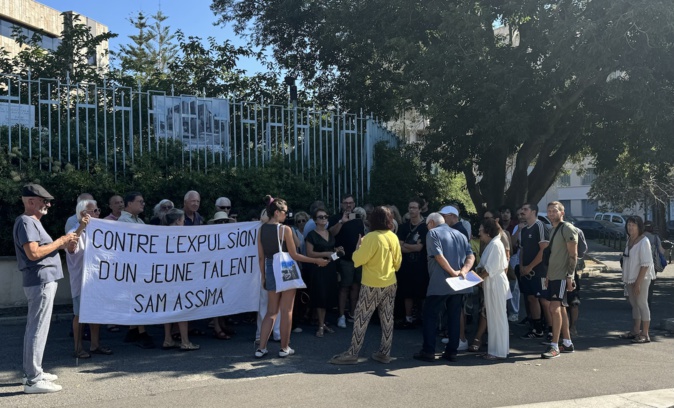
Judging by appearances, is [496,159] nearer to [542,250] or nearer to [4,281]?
[542,250]

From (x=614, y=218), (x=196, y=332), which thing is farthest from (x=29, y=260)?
(x=614, y=218)

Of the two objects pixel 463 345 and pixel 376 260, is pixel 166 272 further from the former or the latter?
pixel 463 345

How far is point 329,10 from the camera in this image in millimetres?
16922

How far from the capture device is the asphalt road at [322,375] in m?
6.25

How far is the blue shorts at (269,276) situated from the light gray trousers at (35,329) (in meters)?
2.40

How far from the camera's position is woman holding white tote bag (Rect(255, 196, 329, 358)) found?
7730 mm

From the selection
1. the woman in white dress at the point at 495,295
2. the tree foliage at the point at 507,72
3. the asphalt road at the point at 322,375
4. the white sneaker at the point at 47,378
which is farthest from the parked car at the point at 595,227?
the white sneaker at the point at 47,378

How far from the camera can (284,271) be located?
7.75 meters

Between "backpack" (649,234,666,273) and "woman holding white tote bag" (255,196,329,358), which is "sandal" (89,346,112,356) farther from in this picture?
"backpack" (649,234,666,273)

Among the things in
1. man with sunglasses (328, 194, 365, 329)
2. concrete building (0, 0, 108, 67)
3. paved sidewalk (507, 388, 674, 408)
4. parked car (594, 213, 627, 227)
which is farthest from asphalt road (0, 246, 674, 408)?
parked car (594, 213, 627, 227)

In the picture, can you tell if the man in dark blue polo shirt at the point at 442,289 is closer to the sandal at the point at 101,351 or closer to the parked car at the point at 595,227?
the sandal at the point at 101,351

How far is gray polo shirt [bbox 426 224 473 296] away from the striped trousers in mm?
545

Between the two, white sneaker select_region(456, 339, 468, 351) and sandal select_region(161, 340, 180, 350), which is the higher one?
sandal select_region(161, 340, 180, 350)

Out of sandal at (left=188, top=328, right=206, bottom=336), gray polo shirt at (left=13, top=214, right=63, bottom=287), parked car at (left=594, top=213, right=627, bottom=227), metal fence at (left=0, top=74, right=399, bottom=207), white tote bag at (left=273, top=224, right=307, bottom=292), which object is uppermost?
metal fence at (left=0, top=74, right=399, bottom=207)
